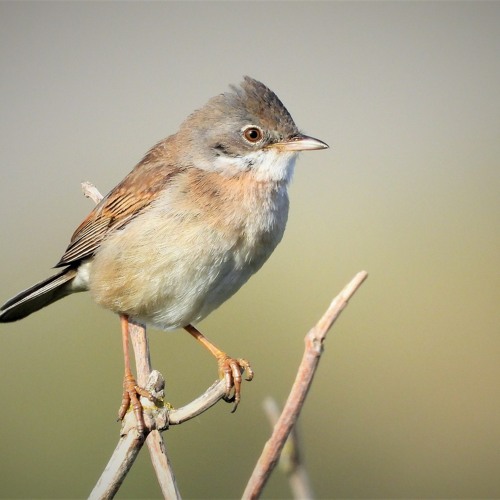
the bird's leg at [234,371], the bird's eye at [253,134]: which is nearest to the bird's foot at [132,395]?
the bird's leg at [234,371]

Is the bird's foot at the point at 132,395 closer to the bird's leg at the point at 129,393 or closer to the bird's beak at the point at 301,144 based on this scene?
the bird's leg at the point at 129,393

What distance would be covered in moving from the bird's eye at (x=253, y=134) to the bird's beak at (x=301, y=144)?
0.35ft

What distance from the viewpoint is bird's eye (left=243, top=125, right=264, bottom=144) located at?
4621 millimetres

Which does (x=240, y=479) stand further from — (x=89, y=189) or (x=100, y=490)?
(x=100, y=490)

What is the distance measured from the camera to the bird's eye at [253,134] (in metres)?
4.62

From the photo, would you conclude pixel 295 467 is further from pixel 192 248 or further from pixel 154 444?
pixel 192 248

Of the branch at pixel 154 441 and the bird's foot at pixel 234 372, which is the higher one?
the branch at pixel 154 441

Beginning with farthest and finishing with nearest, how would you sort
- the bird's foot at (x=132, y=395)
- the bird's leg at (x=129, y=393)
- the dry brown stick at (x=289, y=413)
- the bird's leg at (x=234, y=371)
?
1. the bird's leg at (x=234, y=371)
2. the bird's foot at (x=132, y=395)
3. the bird's leg at (x=129, y=393)
4. the dry brown stick at (x=289, y=413)

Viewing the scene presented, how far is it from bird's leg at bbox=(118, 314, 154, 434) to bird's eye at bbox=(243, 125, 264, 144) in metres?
1.28

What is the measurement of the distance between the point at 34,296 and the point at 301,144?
1920 millimetres

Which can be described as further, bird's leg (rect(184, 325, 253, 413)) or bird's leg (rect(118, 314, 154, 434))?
bird's leg (rect(184, 325, 253, 413))

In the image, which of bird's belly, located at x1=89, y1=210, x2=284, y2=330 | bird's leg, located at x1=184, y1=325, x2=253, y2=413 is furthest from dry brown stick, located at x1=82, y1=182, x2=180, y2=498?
bird's leg, located at x1=184, y1=325, x2=253, y2=413

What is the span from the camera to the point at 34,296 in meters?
5.04

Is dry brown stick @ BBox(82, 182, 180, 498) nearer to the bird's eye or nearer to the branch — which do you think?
the branch
